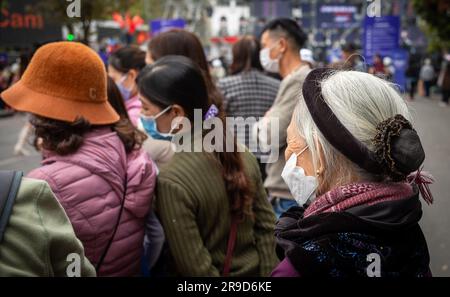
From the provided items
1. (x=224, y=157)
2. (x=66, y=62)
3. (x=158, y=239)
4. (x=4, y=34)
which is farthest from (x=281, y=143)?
(x=4, y=34)

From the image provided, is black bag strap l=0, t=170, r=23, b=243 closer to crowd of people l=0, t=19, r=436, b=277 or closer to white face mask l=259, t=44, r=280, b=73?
crowd of people l=0, t=19, r=436, b=277

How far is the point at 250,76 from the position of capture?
3670 millimetres

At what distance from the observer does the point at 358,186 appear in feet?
4.16

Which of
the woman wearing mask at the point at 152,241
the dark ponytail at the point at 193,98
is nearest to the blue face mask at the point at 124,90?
the woman wearing mask at the point at 152,241

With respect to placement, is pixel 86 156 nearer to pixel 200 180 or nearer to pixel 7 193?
pixel 200 180

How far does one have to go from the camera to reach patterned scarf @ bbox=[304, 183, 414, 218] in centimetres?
123

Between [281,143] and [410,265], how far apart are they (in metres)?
1.66

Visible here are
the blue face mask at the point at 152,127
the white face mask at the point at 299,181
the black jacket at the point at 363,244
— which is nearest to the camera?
the black jacket at the point at 363,244

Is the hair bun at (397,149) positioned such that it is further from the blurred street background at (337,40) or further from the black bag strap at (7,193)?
the black bag strap at (7,193)

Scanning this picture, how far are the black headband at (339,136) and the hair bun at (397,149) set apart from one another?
0.03 metres

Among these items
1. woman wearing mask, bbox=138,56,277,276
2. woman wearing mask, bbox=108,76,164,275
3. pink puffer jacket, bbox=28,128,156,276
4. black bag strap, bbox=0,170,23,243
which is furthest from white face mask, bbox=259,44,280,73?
black bag strap, bbox=0,170,23,243

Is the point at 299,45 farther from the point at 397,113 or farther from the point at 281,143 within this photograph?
the point at 397,113

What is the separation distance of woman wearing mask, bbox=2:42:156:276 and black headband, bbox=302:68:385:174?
36.6 inches

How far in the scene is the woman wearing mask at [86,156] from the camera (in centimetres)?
181
